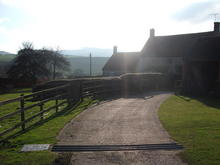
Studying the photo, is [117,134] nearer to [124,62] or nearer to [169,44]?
[169,44]

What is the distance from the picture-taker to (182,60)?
2808 centimetres

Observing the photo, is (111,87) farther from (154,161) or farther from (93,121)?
(154,161)

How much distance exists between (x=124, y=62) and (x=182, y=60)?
16971 millimetres

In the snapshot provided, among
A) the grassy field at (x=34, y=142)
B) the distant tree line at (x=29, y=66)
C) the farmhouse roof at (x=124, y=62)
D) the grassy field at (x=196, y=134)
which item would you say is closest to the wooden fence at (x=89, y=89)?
the grassy field at (x=34, y=142)

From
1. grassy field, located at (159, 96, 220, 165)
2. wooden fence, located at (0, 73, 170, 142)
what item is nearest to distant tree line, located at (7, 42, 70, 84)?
wooden fence, located at (0, 73, 170, 142)

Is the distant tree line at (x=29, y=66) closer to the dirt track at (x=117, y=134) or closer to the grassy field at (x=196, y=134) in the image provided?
the dirt track at (x=117, y=134)

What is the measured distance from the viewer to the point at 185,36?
123 feet

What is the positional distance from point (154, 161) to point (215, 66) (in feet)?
59.9

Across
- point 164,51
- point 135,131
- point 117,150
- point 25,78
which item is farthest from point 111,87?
point 25,78

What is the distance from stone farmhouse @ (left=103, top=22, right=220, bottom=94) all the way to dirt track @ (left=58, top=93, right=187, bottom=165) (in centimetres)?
1043

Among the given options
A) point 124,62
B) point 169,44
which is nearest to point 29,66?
point 124,62

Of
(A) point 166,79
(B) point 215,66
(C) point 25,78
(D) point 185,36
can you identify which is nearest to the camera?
(B) point 215,66

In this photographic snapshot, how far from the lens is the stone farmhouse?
63.3 feet

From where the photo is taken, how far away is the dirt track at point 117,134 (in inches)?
202
